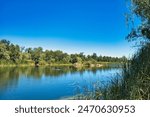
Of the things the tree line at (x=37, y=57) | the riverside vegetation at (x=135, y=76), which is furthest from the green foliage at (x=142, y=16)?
the tree line at (x=37, y=57)

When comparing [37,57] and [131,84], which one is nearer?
[131,84]

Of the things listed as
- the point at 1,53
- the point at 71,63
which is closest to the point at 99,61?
the point at 71,63

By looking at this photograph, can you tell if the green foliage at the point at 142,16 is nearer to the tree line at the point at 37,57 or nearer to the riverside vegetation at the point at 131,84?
the riverside vegetation at the point at 131,84

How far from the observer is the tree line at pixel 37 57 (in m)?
77.4

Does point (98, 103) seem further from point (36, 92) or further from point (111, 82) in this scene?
point (36, 92)

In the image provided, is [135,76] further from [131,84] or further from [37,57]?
[37,57]

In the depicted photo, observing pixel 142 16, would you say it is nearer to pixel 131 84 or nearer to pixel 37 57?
pixel 131 84

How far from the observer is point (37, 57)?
92562mm

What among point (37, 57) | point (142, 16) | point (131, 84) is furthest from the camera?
point (37, 57)

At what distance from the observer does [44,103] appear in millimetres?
5113

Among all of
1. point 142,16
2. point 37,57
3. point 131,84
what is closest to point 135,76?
point 131,84

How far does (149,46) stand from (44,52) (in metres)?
91.5

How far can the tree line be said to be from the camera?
3049 inches

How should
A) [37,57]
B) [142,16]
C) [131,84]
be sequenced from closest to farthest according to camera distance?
[131,84] < [142,16] < [37,57]
